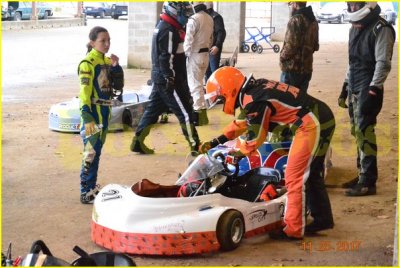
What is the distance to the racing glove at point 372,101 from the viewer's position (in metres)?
6.91

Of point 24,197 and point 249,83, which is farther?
point 24,197

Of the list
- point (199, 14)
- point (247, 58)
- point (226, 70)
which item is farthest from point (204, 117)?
point (247, 58)

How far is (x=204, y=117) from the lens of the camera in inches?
452

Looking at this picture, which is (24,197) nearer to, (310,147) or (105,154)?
(105,154)

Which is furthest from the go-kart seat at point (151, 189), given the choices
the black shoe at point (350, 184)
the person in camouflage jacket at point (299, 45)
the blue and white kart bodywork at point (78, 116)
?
the blue and white kart bodywork at point (78, 116)

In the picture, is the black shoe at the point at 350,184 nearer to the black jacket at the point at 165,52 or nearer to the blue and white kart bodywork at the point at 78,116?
the black jacket at the point at 165,52

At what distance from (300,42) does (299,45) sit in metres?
0.04

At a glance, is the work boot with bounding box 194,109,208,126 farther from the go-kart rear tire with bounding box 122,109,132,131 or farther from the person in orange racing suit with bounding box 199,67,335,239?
the person in orange racing suit with bounding box 199,67,335,239

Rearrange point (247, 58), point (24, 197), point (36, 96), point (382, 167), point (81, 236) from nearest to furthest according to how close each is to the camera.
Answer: point (81, 236) < point (24, 197) < point (382, 167) < point (36, 96) < point (247, 58)

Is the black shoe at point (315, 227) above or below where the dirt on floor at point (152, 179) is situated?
above

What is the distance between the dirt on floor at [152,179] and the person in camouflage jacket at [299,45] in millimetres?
1155

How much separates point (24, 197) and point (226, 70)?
8.67ft

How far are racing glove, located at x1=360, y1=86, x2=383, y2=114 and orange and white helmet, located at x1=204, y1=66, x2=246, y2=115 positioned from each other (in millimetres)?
1631

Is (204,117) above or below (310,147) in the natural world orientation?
below
